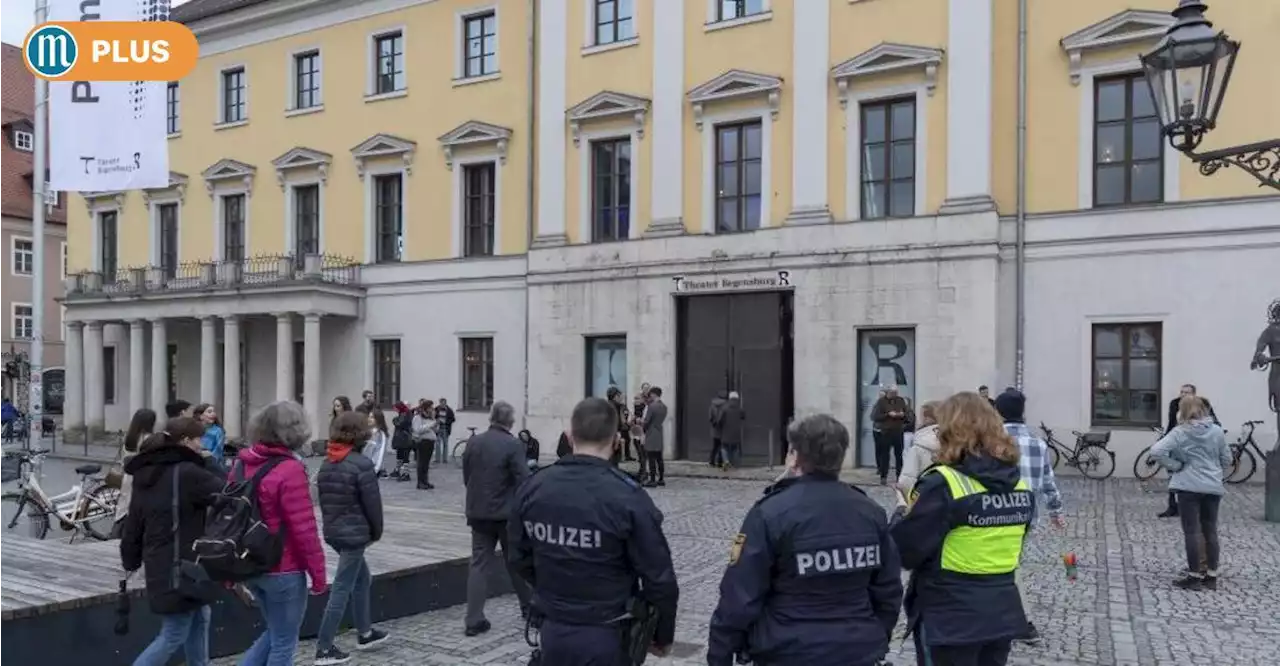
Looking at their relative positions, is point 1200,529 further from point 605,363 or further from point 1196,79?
point 605,363

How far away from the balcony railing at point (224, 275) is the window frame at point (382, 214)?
0.76m

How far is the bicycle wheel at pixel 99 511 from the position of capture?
11.5m

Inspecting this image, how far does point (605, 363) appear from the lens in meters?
23.7

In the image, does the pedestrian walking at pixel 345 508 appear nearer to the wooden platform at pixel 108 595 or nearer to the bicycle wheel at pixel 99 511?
the wooden platform at pixel 108 595

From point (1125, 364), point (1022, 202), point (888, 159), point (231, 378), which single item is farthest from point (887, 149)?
point (231, 378)

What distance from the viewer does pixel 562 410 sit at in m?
23.9

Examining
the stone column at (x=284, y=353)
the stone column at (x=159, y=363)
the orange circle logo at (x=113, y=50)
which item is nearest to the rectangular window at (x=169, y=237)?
the stone column at (x=159, y=363)

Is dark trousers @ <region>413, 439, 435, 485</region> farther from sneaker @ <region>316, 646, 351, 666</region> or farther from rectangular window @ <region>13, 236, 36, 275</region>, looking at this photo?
rectangular window @ <region>13, 236, 36, 275</region>

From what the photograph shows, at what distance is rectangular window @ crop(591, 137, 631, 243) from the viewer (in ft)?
77.1

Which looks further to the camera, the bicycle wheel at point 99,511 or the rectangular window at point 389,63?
the rectangular window at point 389,63

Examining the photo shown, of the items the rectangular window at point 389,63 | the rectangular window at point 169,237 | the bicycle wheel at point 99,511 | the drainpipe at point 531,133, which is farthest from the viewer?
the rectangular window at point 169,237

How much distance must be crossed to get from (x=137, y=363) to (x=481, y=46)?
580 inches

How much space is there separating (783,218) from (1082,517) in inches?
375

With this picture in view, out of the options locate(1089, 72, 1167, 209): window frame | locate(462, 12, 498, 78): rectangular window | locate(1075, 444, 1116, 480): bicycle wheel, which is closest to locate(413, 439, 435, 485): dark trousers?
locate(462, 12, 498, 78): rectangular window
